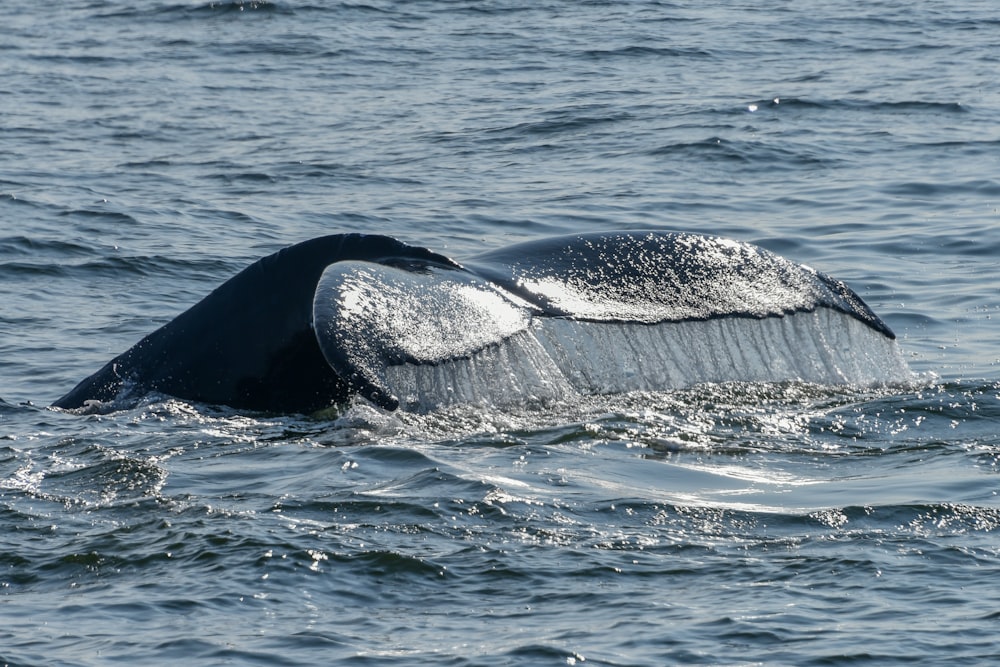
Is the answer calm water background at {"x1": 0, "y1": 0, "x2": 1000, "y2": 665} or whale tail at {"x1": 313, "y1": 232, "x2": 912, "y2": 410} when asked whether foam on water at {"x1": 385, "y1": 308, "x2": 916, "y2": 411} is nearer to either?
whale tail at {"x1": 313, "y1": 232, "x2": 912, "y2": 410}

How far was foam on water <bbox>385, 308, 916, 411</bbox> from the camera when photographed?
20.9 ft

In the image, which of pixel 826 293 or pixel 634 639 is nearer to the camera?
pixel 634 639

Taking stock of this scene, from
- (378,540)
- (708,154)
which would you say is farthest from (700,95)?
(378,540)

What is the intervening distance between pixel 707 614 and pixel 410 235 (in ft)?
29.0

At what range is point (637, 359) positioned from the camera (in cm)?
680

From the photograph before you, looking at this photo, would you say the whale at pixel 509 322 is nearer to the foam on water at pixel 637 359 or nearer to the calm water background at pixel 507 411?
the foam on water at pixel 637 359

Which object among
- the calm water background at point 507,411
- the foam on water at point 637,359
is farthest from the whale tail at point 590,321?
the calm water background at point 507,411

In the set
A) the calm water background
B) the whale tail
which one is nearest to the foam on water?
the whale tail

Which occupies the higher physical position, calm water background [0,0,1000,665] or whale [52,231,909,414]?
whale [52,231,909,414]

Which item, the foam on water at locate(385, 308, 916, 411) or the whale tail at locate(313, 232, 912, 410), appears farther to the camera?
the foam on water at locate(385, 308, 916, 411)

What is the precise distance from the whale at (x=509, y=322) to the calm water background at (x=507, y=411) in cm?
19

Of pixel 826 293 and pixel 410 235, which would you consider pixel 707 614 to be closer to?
pixel 826 293

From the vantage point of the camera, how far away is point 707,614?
4.94 m

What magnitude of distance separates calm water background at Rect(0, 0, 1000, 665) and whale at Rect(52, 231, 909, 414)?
0.64 feet
